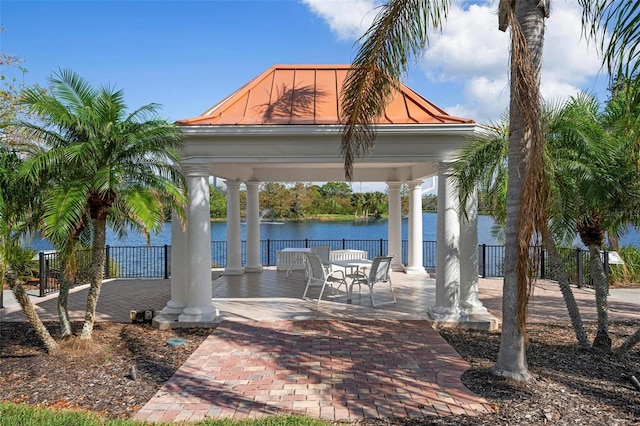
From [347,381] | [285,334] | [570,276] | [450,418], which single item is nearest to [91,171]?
[285,334]

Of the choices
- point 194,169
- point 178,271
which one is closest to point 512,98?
point 194,169

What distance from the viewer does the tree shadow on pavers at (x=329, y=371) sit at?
4.34 metres

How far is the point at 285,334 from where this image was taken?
6879mm

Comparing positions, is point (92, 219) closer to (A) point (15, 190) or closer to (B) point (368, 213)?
(A) point (15, 190)

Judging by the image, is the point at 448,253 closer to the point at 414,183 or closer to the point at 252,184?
the point at 414,183

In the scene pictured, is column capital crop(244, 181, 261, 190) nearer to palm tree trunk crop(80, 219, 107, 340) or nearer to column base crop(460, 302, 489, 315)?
palm tree trunk crop(80, 219, 107, 340)

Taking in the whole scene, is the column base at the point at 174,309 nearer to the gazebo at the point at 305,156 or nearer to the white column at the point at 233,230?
the gazebo at the point at 305,156

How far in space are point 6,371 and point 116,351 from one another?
1328 mm

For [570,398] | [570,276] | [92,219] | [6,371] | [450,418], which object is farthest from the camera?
[570,276]

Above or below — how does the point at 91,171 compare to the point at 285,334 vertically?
above

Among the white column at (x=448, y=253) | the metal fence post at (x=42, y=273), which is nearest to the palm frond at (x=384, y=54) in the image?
the white column at (x=448, y=253)

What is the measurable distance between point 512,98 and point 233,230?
996cm

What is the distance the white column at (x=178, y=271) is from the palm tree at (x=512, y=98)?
3.86 m

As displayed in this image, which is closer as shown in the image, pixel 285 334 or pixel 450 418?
pixel 450 418
